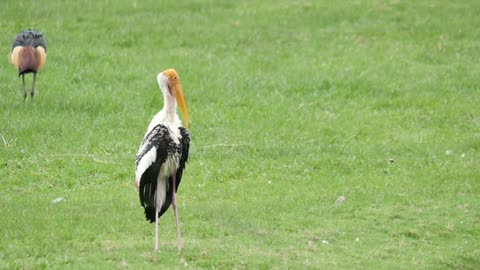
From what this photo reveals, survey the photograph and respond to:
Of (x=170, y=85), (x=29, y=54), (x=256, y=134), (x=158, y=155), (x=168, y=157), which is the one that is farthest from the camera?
(x=29, y=54)

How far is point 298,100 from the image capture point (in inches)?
613

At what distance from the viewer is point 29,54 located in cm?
1497

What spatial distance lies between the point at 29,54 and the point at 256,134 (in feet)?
12.5

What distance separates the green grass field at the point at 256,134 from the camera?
9641 mm

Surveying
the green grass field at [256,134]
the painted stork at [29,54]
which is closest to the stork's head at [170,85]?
the green grass field at [256,134]

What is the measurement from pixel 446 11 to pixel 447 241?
10.7 meters

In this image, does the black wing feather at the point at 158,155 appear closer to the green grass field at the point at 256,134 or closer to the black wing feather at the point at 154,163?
the black wing feather at the point at 154,163

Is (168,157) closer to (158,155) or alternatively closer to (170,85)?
(158,155)

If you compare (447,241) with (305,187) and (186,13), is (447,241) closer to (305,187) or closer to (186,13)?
(305,187)

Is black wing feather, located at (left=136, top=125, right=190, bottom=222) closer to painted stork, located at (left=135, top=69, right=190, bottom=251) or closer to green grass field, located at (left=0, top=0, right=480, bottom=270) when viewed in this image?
painted stork, located at (left=135, top=69, right=190, bottom=251)

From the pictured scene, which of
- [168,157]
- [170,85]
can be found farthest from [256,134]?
[168,157]

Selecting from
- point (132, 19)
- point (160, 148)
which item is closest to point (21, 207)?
point (160, 148)

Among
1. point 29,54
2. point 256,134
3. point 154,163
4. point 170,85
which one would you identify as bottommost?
point 256,134

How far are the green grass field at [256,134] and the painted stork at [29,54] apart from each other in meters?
0.51
